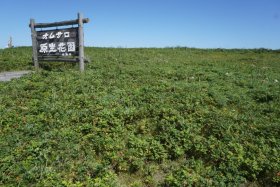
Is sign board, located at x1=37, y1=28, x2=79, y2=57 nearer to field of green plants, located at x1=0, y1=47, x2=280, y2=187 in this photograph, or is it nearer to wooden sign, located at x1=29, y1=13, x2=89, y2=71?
wooden sign, located at x1=29, y1=13, x2=89, y2=71

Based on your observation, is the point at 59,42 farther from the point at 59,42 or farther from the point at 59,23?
the point at 59,23

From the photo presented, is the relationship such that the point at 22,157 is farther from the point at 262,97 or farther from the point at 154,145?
the point at 262,97

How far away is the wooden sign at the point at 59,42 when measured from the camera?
491 inches

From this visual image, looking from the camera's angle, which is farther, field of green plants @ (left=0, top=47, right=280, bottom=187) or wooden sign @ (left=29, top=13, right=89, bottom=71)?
wooden sign @ (left=29, top=13, right=89, bottom=71)

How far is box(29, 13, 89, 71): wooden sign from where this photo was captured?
491 inches

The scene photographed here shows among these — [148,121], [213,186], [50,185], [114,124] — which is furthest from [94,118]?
[213,186]

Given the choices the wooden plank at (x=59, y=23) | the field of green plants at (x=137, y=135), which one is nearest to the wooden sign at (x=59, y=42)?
the wooden plank at (x=59, y=23)

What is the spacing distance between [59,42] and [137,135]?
799 cm

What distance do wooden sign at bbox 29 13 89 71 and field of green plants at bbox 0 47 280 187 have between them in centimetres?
290

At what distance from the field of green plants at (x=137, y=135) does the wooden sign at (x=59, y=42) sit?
290 cm

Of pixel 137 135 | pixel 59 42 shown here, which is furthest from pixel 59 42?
pixel 137 135

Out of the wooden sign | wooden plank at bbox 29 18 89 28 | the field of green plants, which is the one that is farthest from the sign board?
the field of green plants

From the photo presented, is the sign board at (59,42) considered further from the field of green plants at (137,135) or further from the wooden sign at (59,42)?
the field of green plants at (137,135)

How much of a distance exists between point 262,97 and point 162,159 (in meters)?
5.07
